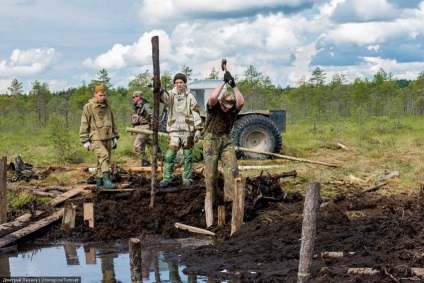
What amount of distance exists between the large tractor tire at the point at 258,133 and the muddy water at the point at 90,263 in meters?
8.49

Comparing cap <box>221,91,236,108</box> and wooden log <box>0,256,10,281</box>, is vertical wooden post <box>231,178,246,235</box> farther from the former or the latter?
wooden log <box>0,256,10,281</box>

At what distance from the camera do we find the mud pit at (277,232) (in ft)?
22.3

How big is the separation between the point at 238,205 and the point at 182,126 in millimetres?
3193

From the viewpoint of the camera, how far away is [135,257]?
5762 mm

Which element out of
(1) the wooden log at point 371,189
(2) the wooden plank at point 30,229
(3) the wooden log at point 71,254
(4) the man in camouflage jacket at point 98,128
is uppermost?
Result: (4) the man in camouflage jacket at point 98,128

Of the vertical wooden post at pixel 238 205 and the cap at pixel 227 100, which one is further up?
the cap at pixel 227 100

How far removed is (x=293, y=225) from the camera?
8.64 meters

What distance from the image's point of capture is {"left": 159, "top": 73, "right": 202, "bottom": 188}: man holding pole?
1177 cm

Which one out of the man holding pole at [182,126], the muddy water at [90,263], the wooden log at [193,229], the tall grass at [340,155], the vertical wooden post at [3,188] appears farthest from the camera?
the tall grass at [340,155]

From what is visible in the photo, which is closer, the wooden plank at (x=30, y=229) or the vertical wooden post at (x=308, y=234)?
the vertical wooden post at (x=308, y=234)

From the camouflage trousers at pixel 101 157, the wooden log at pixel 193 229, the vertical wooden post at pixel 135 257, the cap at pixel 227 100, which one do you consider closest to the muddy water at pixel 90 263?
the wooden log at pixel 193 229

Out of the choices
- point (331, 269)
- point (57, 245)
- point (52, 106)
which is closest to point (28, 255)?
point (57, 245)

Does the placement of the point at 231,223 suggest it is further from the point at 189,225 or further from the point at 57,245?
the point at 57,245

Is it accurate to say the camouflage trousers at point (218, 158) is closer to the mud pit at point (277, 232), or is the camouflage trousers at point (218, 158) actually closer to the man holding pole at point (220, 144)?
the man holding pole at point (220, 144)
